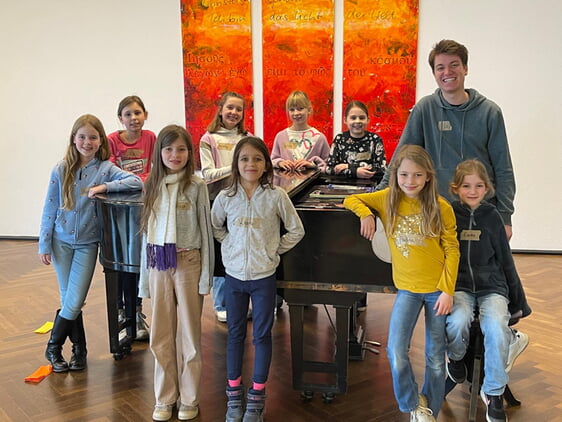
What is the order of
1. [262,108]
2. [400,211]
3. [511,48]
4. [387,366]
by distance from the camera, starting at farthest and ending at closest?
[262,108] → [511,48] → [387,366] → [400,211]

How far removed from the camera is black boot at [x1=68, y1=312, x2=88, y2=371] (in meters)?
3.02

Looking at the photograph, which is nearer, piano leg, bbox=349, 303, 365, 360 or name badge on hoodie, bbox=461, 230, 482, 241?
name badge on hoodie, bbox=461, 230, 482, 241

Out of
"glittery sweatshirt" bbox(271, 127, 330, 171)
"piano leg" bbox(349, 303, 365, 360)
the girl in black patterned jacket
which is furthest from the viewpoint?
"glittery sweatshirt" bbox(271, 127, 330, 171)

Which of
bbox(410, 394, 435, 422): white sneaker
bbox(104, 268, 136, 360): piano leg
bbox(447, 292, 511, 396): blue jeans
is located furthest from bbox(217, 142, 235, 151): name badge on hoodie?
bbox(410, 394, 435, 422): white sneaker

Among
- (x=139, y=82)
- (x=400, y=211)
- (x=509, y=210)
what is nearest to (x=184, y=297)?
(x=400, y=211)

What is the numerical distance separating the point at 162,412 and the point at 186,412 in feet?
0.35

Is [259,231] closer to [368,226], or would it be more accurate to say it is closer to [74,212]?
[368,226]

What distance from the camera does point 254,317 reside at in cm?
239

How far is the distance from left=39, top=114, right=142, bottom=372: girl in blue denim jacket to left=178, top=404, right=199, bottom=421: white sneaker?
2.81 ft

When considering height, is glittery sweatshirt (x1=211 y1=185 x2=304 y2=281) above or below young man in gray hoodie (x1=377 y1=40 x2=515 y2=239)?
below

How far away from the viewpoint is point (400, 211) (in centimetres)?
227

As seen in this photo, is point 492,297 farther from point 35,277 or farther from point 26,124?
point 26,124

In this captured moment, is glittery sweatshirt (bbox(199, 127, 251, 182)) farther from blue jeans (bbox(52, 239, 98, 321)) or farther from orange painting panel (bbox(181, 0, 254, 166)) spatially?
orange painting panel (bbox(181, 0, 254, 166))

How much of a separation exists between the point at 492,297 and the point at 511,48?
3.60 metres
